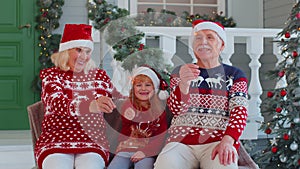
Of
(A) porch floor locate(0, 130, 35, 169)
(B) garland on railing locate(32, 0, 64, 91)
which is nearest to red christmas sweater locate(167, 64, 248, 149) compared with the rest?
(A) porch floor locate(0, 130, 35, 169)

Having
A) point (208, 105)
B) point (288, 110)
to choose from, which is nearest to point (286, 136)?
point (288, 110)

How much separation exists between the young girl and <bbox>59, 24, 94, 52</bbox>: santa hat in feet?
1.25

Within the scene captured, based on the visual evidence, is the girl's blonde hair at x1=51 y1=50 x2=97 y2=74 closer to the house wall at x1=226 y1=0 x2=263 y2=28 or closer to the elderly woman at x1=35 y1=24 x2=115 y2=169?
the elderly woman at x1=35 y1=24 x2=115 y2=169

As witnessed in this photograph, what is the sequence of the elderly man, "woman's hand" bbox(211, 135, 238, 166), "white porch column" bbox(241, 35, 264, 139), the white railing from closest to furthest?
"woman's hand" bbox(211, 135, 238, 166) → the elderly man → the white railing → "white porch column" bbox(241, 35, 264, 139)

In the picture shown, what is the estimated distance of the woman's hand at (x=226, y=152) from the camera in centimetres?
243

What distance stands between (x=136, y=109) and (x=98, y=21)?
7.70 feet

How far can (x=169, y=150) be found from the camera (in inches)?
103

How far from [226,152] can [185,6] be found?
3.99m

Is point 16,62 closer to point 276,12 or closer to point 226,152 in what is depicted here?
point 276,12

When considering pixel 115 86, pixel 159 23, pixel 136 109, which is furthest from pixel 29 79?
pixel 136 109

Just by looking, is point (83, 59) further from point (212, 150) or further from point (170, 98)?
point (212, 150)

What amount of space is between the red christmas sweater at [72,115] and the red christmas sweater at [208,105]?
48cm

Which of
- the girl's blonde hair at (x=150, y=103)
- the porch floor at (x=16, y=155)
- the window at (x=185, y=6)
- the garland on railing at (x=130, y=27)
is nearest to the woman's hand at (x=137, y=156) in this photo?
the girl's blonde hair at (x=150, y=103)

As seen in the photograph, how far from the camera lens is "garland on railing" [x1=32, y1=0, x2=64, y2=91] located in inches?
207
